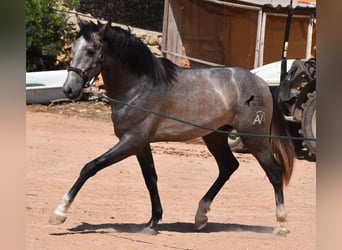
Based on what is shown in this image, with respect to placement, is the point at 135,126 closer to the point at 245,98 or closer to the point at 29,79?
the point at 245,98

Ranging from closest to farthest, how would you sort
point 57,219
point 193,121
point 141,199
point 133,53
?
point 57,219, point 133,53, point 193,121, point 141,199

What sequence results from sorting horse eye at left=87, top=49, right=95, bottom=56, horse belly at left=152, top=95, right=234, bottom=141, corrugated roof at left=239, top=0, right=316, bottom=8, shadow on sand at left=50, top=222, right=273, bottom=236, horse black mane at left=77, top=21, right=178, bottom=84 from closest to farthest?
horse eye at left=87, top=49, right=95, bottom=56 < horse black mane at left=77, top=21, right=178, bottom=84 < horse belly at left=152, top=95, right=234, bottom=141 < shadow on sand at left=50, top=222, right=273, bottom=236 < corrugated roof at left=239, top=0, right=316, bottom=8

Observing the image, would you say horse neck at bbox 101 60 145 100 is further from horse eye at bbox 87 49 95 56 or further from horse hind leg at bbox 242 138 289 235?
horse hind leg at bbox 242 138 289 235

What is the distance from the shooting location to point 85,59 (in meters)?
6.52

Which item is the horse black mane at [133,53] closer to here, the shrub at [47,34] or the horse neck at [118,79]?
the horse neck at [118,79]

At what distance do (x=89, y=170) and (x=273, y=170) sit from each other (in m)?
1.95

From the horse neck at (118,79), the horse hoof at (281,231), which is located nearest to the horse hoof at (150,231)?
the horse hoof at (281,231)

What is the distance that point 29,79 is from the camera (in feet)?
47.1

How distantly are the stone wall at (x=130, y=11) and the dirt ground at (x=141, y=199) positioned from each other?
6.13m

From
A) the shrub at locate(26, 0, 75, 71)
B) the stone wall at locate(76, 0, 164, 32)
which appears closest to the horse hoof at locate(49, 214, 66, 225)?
the shrub at locate(26, 0, 75, 71)

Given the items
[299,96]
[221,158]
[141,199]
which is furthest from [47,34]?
[221,158]

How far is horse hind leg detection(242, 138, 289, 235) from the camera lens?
23.6ft

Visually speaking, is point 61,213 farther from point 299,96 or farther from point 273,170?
point 299,96
